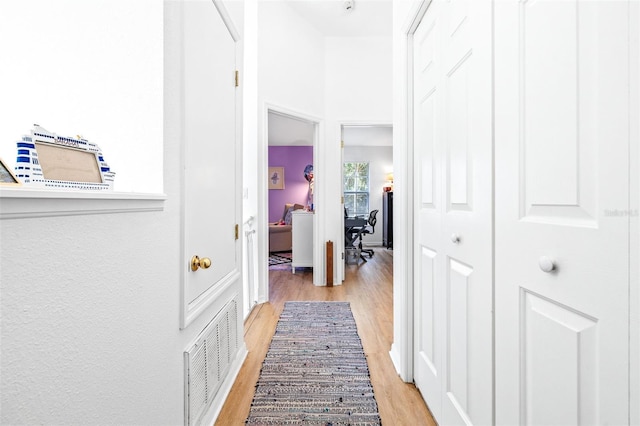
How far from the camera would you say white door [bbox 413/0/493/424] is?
97 cm

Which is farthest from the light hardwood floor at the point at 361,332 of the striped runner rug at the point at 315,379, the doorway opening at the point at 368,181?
the doorway opening at the point at 368,181

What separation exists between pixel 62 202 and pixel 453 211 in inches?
48.7

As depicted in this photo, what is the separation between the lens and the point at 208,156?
1385mm

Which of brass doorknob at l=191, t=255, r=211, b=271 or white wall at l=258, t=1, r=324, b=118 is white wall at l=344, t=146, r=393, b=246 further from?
brass doorknob at l=191, t=255, r=211, b=271

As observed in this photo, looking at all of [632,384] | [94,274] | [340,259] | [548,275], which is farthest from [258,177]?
[632,384]

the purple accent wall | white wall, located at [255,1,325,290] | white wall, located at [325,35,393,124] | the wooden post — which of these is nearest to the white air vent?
white wall, located at [255,1,325,290]

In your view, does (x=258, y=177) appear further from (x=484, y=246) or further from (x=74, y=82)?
(x=484, y=246)

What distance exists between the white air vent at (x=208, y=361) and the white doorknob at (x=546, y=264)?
1214mm

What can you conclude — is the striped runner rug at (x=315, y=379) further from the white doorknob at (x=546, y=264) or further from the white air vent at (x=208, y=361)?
the white doorknob at (x=546, y=264)

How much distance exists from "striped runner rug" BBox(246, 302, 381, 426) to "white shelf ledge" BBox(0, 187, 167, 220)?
1.20 m

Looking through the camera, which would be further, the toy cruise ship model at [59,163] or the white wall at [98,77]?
the white wall at [98,77]

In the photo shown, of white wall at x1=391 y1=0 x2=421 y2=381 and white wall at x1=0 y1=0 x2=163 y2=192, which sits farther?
white wall at x1=391 y1=0 x2=421 y2=381

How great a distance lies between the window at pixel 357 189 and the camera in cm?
794

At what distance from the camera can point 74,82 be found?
976 mm
